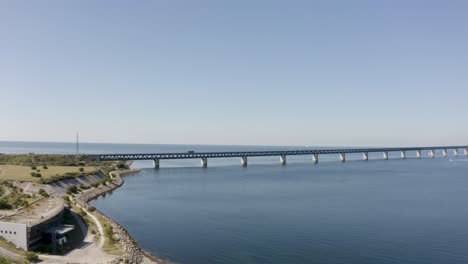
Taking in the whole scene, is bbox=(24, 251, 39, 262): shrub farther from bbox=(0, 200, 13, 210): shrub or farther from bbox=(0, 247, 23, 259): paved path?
bbox=(0, 200, 13, 210): shrub

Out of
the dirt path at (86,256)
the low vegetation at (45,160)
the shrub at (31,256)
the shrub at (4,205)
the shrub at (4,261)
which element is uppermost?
the low vegetation at (45,160)

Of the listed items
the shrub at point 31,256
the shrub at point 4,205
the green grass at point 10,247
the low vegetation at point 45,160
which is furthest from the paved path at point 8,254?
the low vegetation at point 45,160

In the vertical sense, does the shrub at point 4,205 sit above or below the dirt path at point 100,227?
above

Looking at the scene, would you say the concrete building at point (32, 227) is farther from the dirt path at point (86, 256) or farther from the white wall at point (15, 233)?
the dirt path at point (86, 256)

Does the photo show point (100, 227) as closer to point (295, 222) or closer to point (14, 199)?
point (14, 199)

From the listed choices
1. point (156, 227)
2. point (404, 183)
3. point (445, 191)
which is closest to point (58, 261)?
point (156, 227)

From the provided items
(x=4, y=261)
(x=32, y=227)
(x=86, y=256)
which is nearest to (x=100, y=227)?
(x=32, y=227)
